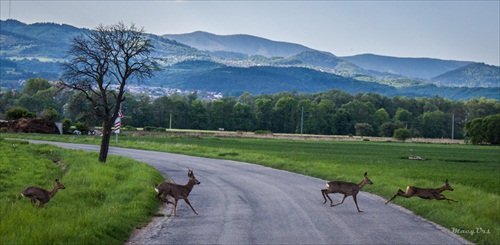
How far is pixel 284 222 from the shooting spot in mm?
14680

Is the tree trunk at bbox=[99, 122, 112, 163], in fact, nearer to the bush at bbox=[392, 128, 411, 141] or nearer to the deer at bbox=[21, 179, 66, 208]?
the deer at bbox=[21, 179, 66, 208]

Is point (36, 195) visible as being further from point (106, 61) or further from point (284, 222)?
point (106, 61)

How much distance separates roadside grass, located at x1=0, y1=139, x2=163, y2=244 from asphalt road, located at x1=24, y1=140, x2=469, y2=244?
0.69 meters

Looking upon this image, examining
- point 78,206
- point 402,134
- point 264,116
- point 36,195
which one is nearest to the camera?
point 36,195

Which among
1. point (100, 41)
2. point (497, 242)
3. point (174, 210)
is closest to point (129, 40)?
point (100, 41)

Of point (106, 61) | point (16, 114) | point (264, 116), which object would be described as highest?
point (106, 61)

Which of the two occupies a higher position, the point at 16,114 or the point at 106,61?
the point at 106,61

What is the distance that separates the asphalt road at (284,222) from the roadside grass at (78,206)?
0.69 metres

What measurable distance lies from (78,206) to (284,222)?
5950mm

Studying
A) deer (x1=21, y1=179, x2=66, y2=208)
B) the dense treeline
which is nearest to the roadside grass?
deer (x1=21, y1=179, x2=66, y2=208)
